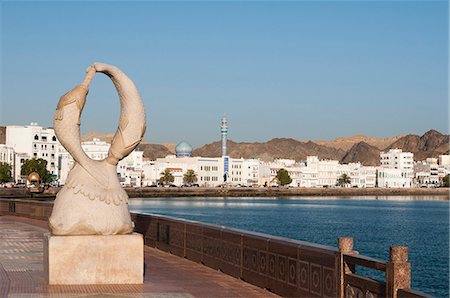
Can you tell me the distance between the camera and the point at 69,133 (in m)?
14.2

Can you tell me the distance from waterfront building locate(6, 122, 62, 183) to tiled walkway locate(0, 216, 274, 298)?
493 feet

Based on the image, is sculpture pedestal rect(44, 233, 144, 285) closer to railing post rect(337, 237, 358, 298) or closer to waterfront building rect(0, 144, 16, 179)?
railing post rect(337, 237, 358, 298)

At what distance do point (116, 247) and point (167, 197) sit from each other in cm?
16453

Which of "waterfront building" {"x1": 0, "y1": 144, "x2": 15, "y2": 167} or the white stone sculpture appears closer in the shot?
the white stone sculpture

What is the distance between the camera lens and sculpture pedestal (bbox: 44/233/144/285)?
13242mm

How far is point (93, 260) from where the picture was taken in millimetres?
13398

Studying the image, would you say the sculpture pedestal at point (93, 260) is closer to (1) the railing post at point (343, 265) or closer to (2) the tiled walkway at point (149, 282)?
(2) the tiled walkway at point (149, 282)

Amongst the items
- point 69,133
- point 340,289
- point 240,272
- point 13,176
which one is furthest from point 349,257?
point 13,176

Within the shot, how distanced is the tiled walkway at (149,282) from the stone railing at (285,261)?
0.24 meters

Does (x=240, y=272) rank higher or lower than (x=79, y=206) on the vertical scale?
lower

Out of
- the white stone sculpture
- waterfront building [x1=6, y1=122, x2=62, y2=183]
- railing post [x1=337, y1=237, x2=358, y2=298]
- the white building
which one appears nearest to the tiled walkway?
the white stone sculpture

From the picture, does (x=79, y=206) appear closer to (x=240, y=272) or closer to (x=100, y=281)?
(x=100, y=281)

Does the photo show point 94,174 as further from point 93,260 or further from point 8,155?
point 8,155

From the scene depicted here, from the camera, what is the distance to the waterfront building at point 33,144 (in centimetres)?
16905
